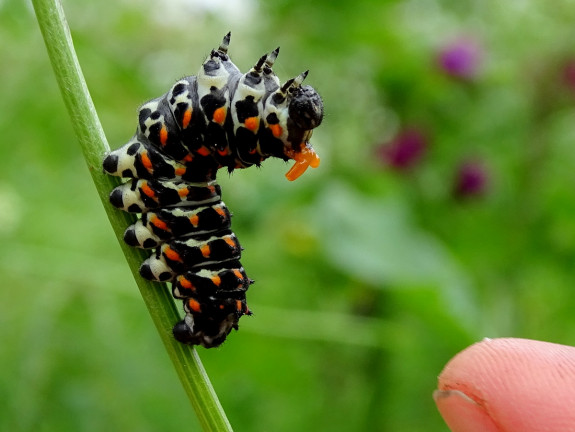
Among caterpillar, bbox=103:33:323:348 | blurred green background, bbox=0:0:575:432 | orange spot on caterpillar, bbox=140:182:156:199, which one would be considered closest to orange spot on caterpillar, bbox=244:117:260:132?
caterpillar, bbox=103:33:323:348

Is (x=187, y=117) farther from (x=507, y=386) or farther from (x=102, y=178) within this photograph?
(x=507, y=386)

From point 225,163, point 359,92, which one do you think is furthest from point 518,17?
point 225,163

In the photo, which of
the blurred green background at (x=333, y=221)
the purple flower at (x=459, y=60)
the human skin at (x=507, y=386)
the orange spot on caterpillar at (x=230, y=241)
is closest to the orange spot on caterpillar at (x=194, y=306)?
the orange spot on caterpillar at (x=230, y=241)

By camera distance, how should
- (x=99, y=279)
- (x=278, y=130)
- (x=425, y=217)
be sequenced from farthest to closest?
(x=425, y=217) → (x=99, y=279) → (x=278, y=130)

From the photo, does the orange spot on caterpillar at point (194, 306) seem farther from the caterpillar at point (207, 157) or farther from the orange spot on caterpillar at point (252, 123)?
the orange spot on caterpillar at point (252, 123)

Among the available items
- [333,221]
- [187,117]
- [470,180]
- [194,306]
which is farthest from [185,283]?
[470,180]

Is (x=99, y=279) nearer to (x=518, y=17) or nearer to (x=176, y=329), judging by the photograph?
(x=176, y=329)

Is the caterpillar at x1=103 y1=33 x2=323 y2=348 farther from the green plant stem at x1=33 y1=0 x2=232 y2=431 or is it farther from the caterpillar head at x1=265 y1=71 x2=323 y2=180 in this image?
the green plant stem at x1=33 y1=0 x2=232 y2=431

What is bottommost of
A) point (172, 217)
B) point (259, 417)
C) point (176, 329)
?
point (259, 417)

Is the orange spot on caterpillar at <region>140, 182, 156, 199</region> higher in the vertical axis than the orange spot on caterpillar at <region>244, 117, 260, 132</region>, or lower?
lower
